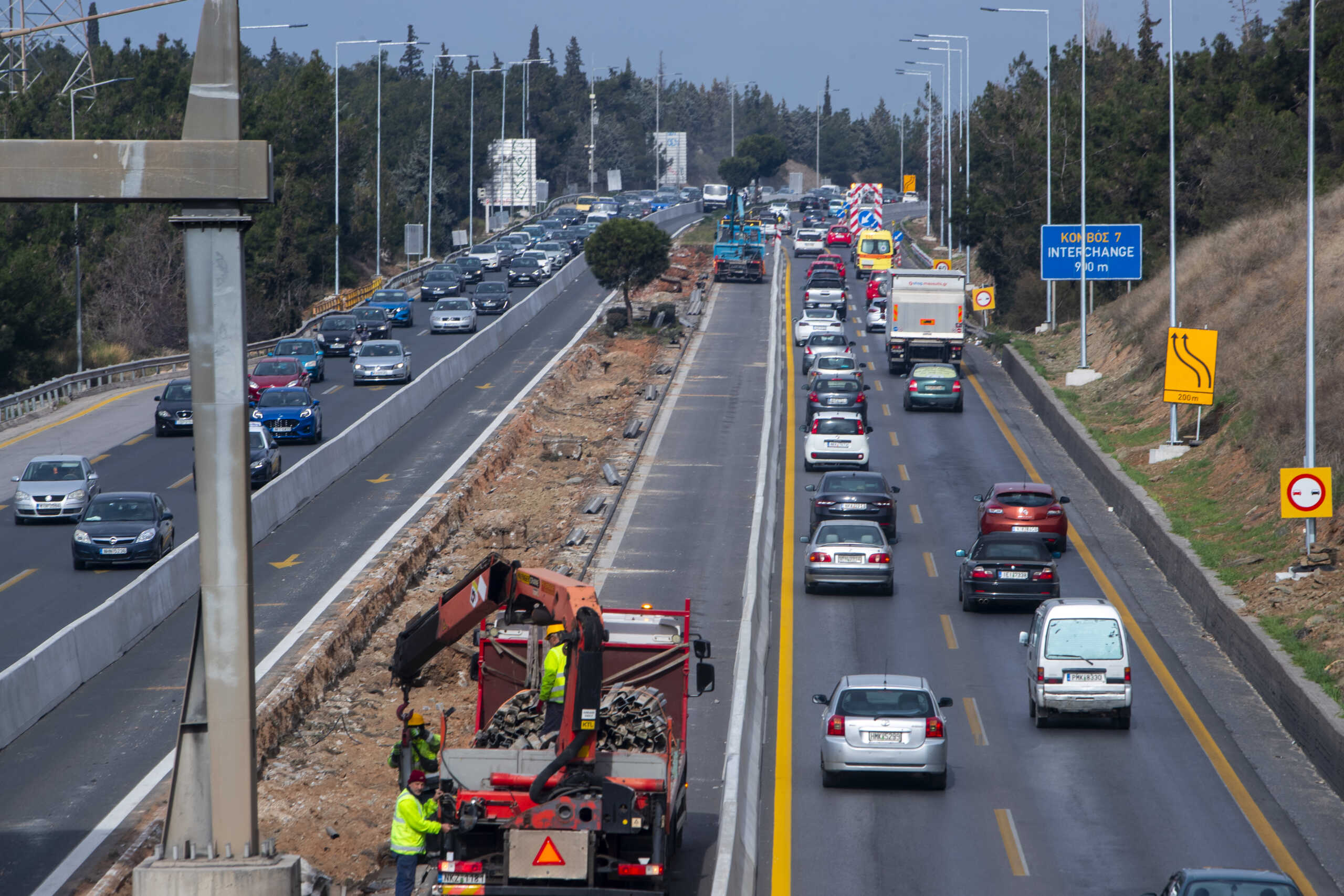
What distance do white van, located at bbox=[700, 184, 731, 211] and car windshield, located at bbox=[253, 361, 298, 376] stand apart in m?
84.9

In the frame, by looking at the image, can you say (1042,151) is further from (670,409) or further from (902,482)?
(902,482)

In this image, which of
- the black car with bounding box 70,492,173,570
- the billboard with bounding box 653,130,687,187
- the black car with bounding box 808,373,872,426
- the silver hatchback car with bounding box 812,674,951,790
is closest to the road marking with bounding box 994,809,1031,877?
the silver hatchback car with bounding box 812,674,951,790

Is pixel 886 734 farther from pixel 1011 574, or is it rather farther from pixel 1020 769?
pixel 1011 574

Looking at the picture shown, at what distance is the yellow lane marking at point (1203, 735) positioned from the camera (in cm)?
1683

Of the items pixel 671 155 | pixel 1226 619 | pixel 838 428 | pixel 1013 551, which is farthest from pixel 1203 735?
pixel 671 155

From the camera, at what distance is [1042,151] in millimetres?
72375

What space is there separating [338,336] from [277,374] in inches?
577

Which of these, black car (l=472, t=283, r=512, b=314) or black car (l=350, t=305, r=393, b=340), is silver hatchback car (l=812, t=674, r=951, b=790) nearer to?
black car (l=350, t=305, r=393, b=340)

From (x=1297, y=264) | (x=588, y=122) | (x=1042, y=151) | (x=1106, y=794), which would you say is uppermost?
(x=588, y=122)

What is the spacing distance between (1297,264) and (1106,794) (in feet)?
99.3

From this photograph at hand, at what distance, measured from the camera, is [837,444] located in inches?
1553

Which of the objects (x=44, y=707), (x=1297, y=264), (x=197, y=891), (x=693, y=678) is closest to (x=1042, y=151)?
(x=1297, y=264)

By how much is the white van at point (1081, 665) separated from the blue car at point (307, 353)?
3709 cm

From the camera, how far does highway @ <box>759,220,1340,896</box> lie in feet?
54.6
